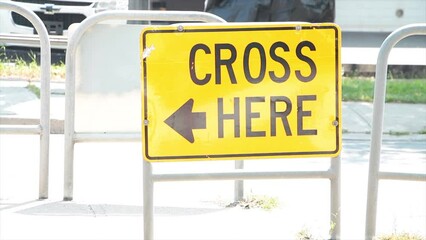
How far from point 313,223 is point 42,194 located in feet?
5.94

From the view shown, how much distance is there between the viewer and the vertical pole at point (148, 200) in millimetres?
5262

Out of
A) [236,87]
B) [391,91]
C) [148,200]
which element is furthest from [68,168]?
[391,91]

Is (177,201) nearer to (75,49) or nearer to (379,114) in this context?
(75,49)

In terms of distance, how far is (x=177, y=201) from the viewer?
23.9 feet

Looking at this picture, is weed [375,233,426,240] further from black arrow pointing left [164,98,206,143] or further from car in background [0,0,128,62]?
car in background [0,0,128,62]

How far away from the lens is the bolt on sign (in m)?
5.22

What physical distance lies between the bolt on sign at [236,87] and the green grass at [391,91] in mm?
7768

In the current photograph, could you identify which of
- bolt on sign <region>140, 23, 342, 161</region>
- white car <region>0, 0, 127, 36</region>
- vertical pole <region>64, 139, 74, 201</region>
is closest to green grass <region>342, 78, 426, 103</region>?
white car <region>0, 0, 127, 36</region>

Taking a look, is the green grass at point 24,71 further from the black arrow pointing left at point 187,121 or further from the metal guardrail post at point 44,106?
the black arrow pointing left at point 187,121

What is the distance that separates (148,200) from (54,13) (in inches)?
386

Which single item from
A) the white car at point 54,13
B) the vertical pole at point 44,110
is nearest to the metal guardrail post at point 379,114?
the vertical pole at point 44,110

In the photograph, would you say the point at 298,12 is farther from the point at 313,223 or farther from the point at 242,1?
the point at 313,223

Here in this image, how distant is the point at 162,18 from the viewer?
6.68 m

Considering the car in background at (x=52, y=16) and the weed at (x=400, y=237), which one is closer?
the weed at (x=400, y=237)
